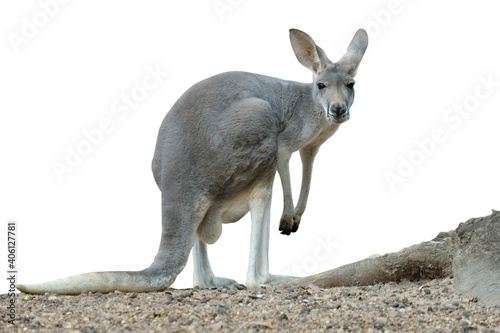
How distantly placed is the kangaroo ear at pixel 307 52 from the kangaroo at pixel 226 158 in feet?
0.04

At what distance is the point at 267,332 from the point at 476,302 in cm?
204

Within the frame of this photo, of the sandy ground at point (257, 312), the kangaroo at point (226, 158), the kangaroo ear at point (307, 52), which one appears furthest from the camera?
the kangaroo ear at point (307, 52)

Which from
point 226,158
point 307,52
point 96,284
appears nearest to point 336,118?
point 307,52

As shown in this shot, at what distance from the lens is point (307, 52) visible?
26.0 ft

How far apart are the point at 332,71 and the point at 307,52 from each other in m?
0.41

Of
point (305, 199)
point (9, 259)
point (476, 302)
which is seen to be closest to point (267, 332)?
point (476, 302)

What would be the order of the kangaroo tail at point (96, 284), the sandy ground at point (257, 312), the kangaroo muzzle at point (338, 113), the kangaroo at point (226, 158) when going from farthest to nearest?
the kangaroo muzzle at point (338, 113) < the kangaroo at point (226, 158) < the kangaroo tail at point (96, 284) < the sandy ground at point (257, 312)

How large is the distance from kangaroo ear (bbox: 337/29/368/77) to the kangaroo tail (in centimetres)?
315

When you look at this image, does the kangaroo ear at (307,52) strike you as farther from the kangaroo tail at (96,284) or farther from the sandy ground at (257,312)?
the kangaroo tail at (96,284)

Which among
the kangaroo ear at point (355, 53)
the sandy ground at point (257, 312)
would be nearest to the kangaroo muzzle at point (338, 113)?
the kangaroo ear at point (355, 53)

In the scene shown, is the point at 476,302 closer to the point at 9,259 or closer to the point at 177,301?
the point at 177,301

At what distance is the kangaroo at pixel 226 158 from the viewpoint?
22.7 feet

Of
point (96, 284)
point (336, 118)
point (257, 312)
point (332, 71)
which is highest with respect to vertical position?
point (332, 71)

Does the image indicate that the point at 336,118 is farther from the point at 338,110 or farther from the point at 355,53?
the point at 355,53
